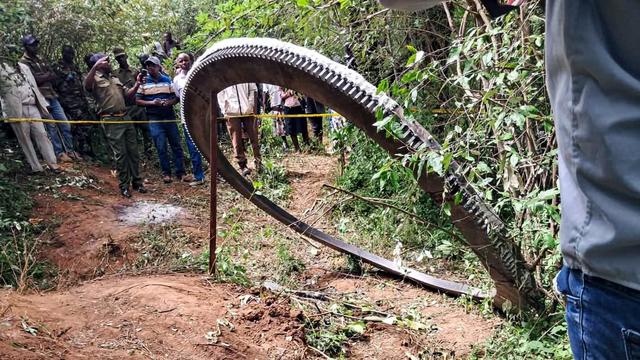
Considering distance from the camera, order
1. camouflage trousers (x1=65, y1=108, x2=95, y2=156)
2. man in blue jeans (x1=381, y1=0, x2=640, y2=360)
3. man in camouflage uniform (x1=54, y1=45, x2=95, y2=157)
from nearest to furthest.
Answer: man in blue jeans (x1=381, y1=0, x2=640, y2=360) < man in camouflage uniform (x1=54, y1=45, x2=95, y2=157) < camouflage trousers (x1=65, y1=108, x2=95, y2=156)

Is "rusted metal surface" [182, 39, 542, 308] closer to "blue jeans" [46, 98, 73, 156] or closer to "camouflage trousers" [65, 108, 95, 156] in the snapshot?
"blue jeans" [46, 98, 73, 156]

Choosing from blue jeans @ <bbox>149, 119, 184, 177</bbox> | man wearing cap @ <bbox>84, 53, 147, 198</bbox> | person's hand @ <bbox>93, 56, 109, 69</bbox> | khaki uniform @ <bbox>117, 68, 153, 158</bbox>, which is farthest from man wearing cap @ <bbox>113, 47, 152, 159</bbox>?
person's hand @ <bbox>93, 56, 109, 69</bbox>

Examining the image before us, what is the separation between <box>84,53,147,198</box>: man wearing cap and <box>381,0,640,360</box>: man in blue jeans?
7963 mm

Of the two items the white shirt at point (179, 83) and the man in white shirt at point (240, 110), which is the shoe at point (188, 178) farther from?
the white shirt at point (179, 83)

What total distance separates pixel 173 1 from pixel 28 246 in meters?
9.79

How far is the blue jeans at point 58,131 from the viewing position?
30.1 feet

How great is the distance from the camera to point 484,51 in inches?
126

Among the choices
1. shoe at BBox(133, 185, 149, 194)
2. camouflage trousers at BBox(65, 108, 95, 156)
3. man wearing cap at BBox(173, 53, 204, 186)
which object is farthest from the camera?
camouflage trousers at BBox(65, 108, 95, 156)

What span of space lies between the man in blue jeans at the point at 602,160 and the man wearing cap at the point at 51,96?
9.15 metres

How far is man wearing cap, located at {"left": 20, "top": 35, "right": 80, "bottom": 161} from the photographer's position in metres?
8.57

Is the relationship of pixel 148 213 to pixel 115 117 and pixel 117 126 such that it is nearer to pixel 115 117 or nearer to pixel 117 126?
pixel 117 126

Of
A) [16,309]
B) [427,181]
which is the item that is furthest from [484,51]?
[16,309]

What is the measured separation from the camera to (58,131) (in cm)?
943

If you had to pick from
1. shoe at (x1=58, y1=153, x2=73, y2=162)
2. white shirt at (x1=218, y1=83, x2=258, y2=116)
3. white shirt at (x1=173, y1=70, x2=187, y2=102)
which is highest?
white shirt at (x1=173, y1=70, x2=187, y2=102)
